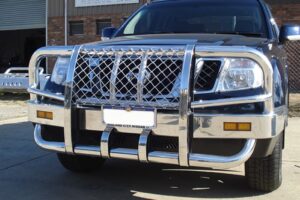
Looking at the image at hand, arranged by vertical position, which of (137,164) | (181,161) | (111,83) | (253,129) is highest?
(111,83)

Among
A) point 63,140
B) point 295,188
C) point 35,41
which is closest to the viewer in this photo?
point 63,140

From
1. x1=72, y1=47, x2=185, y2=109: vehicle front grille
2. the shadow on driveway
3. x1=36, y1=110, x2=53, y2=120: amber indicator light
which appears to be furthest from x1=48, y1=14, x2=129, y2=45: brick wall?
x1=72, y1=47, x2=185, y2=109: vehicle front grille

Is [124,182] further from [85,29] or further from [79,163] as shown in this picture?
[85,29]

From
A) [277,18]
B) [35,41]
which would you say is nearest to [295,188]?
[277,18]

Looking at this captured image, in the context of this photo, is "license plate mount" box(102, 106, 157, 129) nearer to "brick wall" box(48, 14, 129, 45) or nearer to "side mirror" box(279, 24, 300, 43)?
"side mirror" box(279, 24, 300, 43)

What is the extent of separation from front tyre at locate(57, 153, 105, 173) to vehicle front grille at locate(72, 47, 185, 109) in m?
1.23

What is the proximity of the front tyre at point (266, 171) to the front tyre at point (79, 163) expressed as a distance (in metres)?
1.71

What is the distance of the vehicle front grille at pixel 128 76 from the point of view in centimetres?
372

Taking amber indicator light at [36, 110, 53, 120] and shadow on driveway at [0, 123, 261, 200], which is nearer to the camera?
amber indicator light at [36, 110, 53, 120]

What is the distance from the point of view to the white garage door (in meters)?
22.7

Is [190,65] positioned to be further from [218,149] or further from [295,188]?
[295,188]

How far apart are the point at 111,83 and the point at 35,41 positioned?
28460mm

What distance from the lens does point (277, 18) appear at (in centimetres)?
1584

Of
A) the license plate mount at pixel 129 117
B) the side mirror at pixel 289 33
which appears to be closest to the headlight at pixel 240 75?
the license plate mount at pixel 129 117
